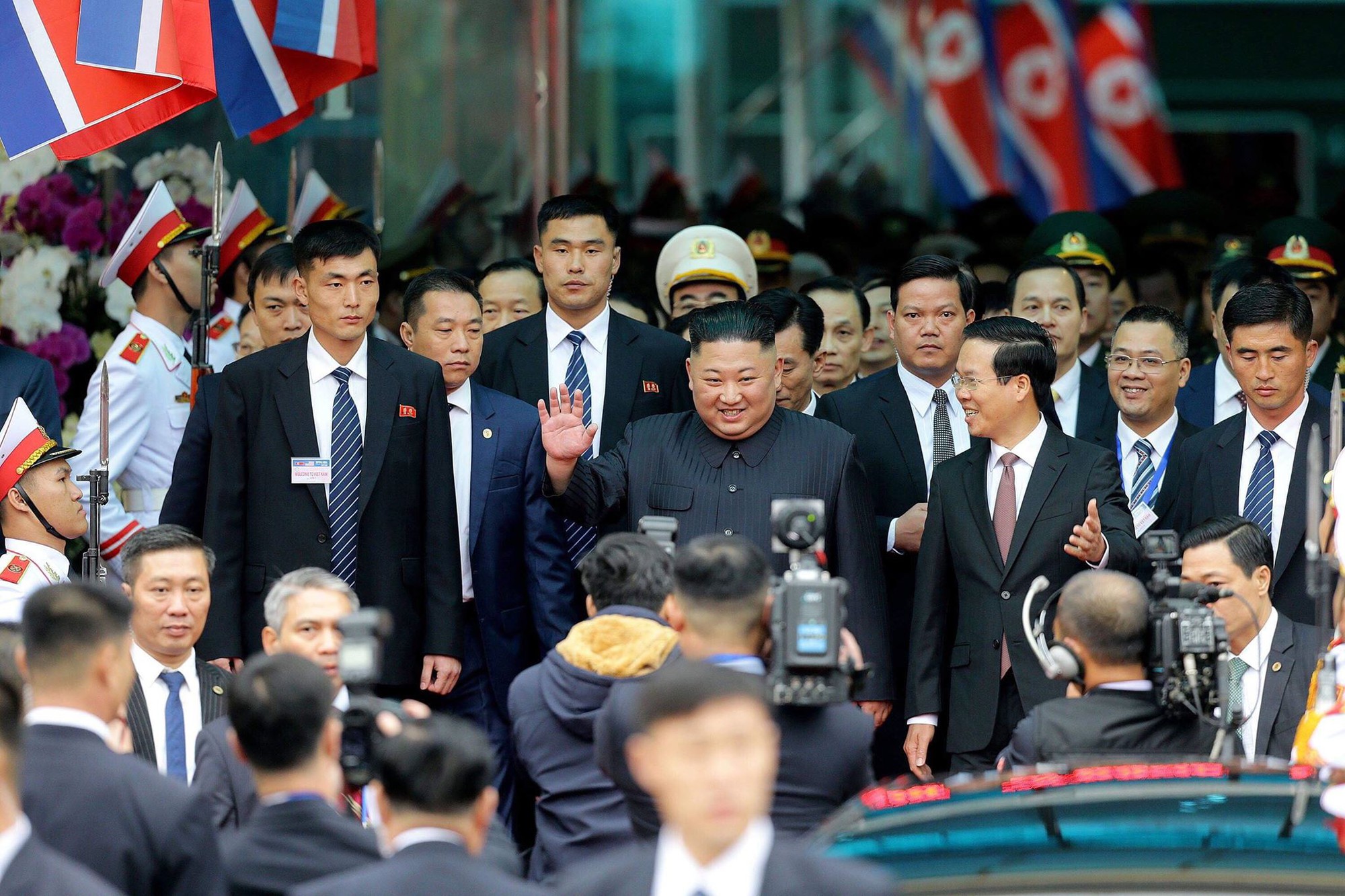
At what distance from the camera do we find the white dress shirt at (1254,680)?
263 inches

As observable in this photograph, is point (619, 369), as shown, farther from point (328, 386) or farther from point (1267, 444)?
point (1267, 444)

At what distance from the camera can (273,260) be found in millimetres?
8828

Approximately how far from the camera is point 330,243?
25.2 ft

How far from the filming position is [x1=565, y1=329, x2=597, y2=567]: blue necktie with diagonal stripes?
26.8 ft

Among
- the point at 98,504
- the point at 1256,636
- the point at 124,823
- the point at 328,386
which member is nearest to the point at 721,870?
the point at 124,823

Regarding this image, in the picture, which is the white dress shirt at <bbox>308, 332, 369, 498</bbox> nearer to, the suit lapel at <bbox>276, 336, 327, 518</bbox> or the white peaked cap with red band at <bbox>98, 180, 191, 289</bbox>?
the suit lapel at <bbox>276, 336, 327, 518</bbox>

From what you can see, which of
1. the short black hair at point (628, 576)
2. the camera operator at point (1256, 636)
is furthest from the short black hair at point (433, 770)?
the camera operator at point (1256, 636)

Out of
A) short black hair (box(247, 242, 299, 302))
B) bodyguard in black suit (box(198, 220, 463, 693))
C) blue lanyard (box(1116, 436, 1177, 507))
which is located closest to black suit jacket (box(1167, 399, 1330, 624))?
blue lanyard (box(1116, 436, 1177, 507))

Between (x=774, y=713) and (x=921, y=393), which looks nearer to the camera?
(x=774, y=713)

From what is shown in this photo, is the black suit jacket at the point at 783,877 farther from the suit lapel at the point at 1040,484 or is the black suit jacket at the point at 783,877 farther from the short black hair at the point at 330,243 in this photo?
the short black hair at the point at 330,243

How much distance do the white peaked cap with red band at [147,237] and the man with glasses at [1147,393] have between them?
12.5 ft

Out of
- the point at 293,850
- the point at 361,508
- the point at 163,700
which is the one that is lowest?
the point at 293,850

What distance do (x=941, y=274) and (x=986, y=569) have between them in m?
1.75

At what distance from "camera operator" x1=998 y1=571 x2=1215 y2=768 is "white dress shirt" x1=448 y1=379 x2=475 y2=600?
8.80 ft
